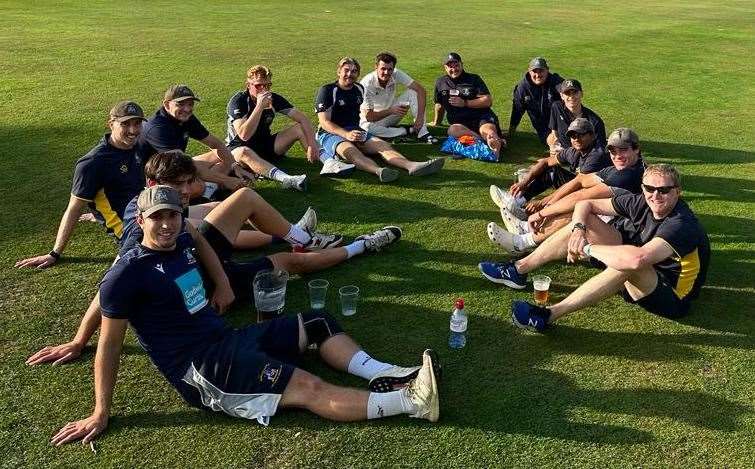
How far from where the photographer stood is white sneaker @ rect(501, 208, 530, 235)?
746 centimetres

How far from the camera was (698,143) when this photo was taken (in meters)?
11.2

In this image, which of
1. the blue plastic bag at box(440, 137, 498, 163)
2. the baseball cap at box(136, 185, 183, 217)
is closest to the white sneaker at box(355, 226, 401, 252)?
the baseball cap at box(136, 185, 183, 217)

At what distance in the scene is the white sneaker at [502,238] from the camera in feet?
23.2

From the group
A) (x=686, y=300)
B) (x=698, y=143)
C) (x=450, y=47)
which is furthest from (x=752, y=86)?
(x=686, y=300)

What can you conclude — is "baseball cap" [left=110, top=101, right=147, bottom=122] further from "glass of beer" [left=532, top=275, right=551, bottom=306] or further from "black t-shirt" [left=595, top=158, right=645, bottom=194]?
"black t-shirt" [left=595, top=158, right=645, bottom=194]

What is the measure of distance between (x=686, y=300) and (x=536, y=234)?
6.20ft

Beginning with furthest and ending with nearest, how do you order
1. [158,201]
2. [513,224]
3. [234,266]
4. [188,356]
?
[513,224]
[234,266]
[188,356]
[158,201]

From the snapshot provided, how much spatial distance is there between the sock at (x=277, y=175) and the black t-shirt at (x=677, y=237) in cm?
464

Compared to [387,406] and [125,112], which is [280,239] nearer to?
[125,112]

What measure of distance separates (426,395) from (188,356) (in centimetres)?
172

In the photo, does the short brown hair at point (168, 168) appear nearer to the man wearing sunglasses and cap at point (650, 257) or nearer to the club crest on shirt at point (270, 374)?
the club crest on shirt at point (270, 374)

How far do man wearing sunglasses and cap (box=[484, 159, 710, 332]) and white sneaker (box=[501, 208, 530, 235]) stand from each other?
137 centimetres

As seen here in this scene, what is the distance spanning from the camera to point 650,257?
5137mm

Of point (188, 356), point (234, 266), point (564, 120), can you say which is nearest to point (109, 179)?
point (234, 266)
